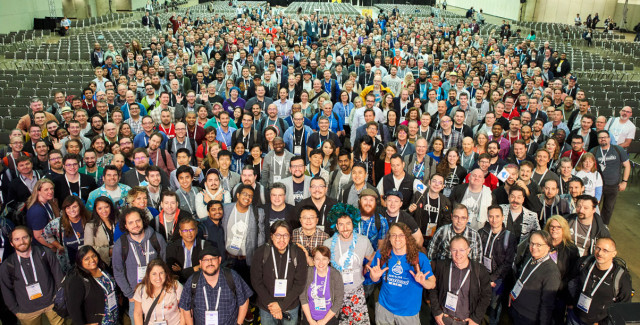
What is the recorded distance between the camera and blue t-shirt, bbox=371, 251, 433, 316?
3.37 meters

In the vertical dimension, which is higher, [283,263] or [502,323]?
[283,263]

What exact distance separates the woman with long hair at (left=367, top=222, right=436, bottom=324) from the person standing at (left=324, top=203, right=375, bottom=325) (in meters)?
0.12

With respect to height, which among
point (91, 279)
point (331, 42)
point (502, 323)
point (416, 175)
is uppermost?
point (331, 42)

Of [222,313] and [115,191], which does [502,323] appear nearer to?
[222,313]

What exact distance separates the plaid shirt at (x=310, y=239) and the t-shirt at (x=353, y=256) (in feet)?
0.37

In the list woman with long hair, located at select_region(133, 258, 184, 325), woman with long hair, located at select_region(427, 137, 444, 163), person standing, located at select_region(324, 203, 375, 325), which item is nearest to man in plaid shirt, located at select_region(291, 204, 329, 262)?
person standing, located at select_region(324, 203, 375, 325)

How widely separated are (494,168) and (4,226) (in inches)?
216

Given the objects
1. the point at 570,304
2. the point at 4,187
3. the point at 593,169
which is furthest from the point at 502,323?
the point at 4,187

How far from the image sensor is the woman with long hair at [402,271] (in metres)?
3.33

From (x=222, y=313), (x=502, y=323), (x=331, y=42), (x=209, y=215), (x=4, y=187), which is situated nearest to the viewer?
(x=222, y=313)

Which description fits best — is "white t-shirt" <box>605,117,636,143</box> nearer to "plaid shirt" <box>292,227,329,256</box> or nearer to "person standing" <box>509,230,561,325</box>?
"person standing" <box>509,230,561,325</box>

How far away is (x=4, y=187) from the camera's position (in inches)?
191

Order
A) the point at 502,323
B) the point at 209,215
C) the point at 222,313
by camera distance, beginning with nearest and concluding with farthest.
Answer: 1. the point at 222,313
2. the point at 209,215
3. the point at 502,323

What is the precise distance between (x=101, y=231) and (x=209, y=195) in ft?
3.49
